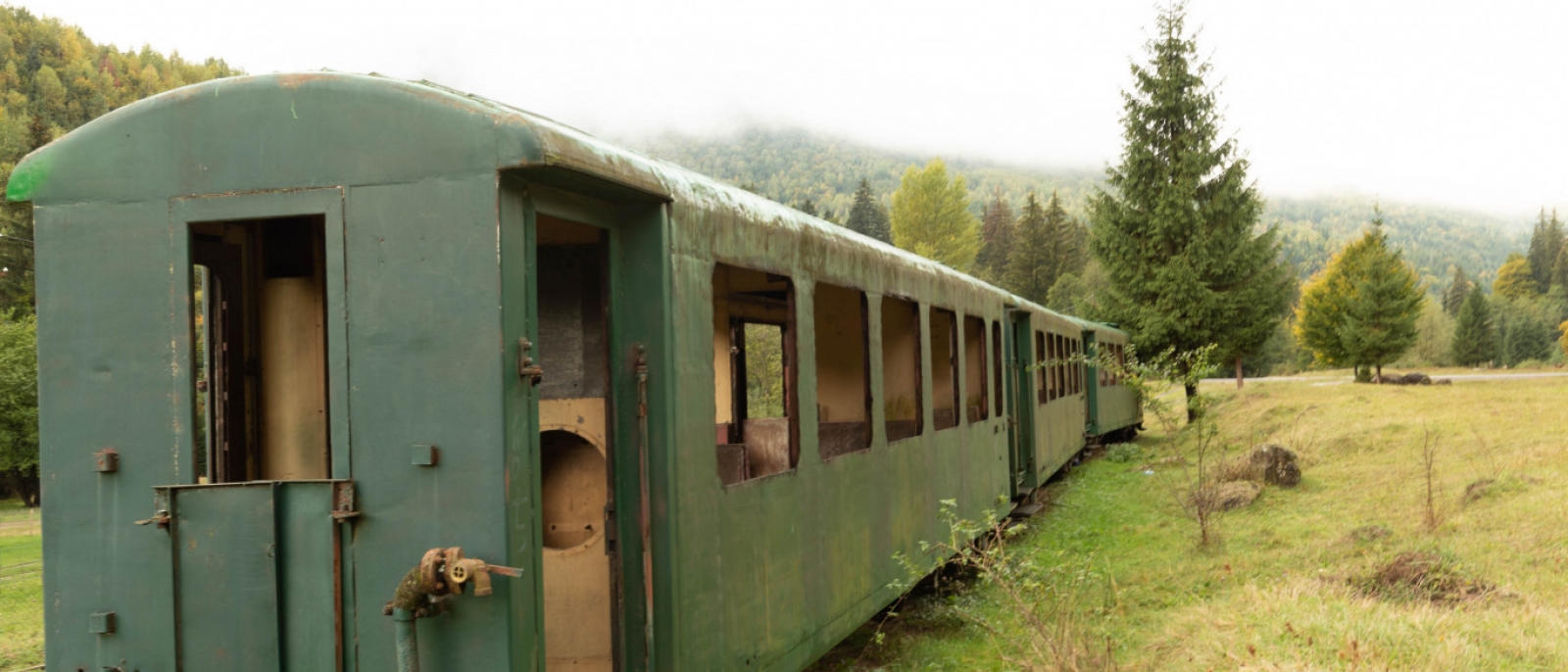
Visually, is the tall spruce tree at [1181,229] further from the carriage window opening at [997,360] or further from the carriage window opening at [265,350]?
the carriage window opening at [265,350]

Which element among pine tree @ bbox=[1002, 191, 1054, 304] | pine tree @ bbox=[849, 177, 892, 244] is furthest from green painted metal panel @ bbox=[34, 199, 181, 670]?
pine tree @ bbox=[849, 177, 892, 244]

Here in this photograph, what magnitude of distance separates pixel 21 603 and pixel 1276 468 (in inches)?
521

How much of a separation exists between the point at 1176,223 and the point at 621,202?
79.5 feet

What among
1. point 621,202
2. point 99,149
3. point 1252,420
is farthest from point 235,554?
point 1252,420

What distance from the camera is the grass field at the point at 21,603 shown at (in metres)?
7.43

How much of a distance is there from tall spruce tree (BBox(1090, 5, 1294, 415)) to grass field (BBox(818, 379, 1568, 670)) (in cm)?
979

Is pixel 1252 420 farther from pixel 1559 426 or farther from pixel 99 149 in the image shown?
pixel 99 149

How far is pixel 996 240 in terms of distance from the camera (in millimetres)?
84062

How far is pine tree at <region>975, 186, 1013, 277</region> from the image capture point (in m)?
82.8

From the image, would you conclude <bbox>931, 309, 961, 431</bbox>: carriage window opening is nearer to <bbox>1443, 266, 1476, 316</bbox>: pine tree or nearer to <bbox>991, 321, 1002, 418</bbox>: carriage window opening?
<bbox>991, 321, 1002, 418</bbox>: carriage window opening

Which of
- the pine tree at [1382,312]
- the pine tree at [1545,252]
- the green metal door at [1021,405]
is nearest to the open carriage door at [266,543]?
the green metal door at [1021,405]

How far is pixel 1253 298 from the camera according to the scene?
84.8ft

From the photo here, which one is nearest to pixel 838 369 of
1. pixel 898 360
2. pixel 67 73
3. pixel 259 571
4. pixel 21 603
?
pixel 898 360

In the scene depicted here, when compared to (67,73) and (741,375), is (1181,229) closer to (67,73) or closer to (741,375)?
(741,375)
